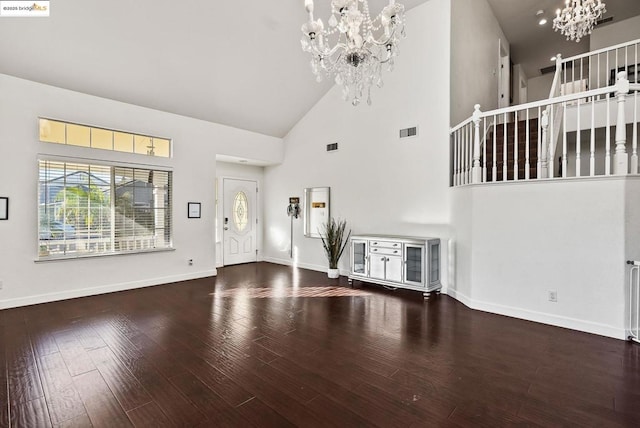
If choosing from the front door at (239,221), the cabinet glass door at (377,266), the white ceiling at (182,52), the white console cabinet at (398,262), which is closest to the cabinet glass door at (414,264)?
the white console cabinet at (398,262)

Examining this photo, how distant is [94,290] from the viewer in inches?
189

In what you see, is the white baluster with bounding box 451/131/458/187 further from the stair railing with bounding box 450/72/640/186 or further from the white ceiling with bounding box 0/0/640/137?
the white ceiling with bounding box 0/0/640/137

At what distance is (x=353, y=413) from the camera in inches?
78.4

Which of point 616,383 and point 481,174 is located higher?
point 481,174

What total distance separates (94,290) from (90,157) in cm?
212

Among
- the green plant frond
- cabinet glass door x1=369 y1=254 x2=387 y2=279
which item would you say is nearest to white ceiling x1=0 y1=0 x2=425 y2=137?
the green plant frond

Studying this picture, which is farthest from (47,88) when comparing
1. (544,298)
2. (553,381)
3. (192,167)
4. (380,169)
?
(544,298)

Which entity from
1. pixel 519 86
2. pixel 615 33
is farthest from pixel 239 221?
pixel 615 33

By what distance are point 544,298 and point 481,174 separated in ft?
5.67

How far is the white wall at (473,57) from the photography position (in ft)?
16.8

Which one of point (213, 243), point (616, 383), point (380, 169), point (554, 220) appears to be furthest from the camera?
point (213, 243)

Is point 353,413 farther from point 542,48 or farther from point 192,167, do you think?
point 542,48

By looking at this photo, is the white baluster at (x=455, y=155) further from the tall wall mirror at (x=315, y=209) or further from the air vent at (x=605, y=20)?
the air vent at (x=605, y=20)

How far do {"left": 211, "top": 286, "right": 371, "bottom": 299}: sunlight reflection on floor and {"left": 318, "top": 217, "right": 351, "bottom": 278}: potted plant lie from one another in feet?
2.84
